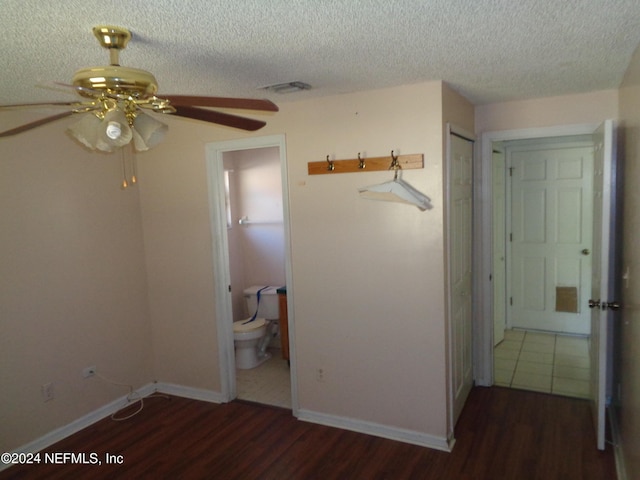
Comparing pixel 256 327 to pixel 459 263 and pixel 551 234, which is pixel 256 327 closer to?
pixel 459 263

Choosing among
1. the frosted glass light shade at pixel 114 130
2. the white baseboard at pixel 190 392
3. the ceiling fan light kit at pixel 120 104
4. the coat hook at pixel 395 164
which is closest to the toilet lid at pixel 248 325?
the white baseboard at pixel 190 392

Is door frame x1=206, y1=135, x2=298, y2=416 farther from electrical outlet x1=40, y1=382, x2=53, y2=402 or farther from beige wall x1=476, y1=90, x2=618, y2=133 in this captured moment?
beige wall x1=476, y1=90, x2=618, y2=133

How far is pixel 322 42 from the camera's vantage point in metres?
1.88

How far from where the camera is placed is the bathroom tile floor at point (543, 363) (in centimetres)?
373

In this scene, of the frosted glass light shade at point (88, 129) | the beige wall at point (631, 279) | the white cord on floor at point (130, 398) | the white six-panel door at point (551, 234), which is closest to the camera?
the frosted glass light shade at point (88, 129)

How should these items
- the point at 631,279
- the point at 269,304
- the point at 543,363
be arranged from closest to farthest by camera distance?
the point at 631,279 → the point at 543,363 → the point at 269,304

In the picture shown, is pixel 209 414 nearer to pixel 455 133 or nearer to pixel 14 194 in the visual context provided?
pixel 14 194

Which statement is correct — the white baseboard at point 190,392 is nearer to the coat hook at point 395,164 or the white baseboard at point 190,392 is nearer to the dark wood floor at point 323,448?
the dark wood floor at point 323,448

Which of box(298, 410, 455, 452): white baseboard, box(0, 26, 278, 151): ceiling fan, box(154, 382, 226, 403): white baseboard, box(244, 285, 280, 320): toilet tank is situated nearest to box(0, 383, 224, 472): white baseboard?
box(154, 382, 226, 403): white baseboard

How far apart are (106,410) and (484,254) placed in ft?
10.5

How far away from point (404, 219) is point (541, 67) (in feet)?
3.65

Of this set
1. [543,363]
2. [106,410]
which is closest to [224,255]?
[106,410]

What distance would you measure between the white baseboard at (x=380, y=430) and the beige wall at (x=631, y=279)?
1000 millimetres

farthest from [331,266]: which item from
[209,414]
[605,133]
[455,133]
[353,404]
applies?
[605,133]
